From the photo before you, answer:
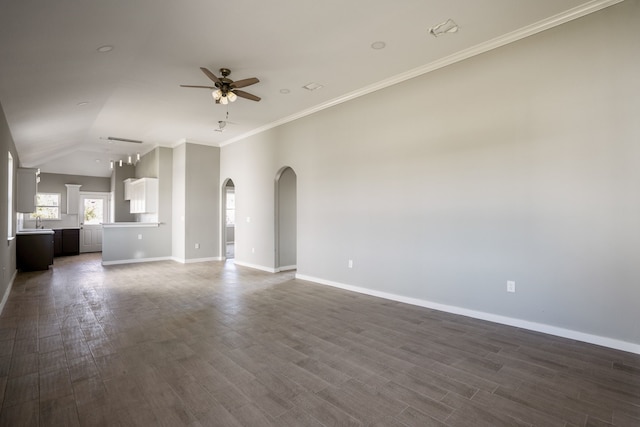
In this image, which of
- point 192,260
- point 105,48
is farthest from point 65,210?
point 105,48

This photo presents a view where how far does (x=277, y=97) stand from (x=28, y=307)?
4.56m

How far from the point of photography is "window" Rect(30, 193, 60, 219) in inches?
395

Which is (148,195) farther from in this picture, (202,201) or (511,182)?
(511,182)

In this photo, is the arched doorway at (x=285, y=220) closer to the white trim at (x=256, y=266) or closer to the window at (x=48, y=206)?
→ the white trim at (x=256, y=266)

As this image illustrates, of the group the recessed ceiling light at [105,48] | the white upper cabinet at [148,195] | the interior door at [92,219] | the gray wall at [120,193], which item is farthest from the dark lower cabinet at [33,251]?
the recessed ceiling light at [105,48]

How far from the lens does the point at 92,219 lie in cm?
1105

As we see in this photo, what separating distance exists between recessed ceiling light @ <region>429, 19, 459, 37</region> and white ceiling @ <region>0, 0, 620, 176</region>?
0.08 meters

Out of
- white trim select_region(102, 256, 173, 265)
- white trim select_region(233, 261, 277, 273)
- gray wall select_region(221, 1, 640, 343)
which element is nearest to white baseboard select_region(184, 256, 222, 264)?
white trim select_region(233, 261, 277, 273)

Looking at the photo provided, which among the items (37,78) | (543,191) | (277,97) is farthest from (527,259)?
(37,78)

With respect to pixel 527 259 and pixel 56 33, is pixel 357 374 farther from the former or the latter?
pixel 56 33

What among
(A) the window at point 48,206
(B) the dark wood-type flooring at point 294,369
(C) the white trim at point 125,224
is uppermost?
(A) the window at point 48,206

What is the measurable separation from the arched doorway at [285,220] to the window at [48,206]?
8518mm

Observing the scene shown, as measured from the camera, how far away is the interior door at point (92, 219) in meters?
10.5

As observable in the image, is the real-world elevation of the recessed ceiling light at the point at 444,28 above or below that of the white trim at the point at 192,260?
above
